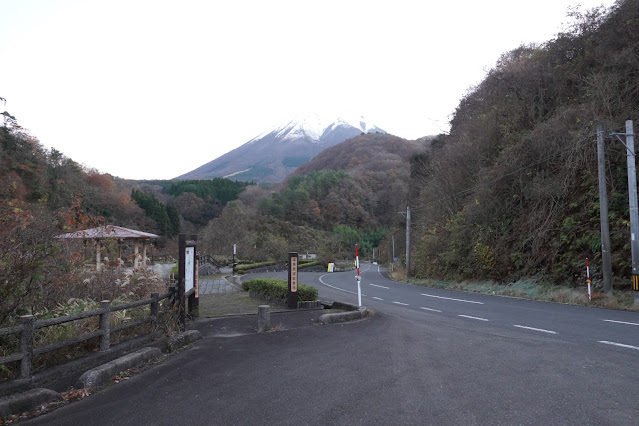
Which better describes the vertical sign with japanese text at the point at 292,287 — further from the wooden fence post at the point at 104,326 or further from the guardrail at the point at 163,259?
the guardrail at the point at 163,259

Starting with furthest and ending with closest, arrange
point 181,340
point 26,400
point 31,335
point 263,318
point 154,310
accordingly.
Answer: point 263,318
point 154,310
point 181,340
point 31,335
point 26,400

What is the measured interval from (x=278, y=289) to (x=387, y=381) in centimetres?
919

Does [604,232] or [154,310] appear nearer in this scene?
[154,310]

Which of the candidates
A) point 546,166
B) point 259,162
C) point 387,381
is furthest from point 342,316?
point 259,162

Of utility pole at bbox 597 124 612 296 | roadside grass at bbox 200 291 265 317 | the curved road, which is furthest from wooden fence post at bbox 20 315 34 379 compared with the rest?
utility pole at bbox 597 124 612 296

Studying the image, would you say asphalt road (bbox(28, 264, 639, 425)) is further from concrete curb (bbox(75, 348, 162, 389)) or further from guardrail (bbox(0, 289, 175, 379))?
guardrail (bbox(0, 289, 175, 379))

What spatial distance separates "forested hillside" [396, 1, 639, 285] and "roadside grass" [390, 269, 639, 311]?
0.74 metres

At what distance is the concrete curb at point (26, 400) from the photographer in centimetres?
446

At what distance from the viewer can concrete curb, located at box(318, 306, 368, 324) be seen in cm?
1005

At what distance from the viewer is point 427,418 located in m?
4.14

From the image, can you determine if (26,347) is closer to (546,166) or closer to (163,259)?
(546,166)

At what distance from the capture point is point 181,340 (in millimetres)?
7730

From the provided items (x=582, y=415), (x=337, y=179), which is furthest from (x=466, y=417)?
(x=337, y=179)

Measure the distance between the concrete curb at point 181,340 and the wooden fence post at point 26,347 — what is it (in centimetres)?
235
